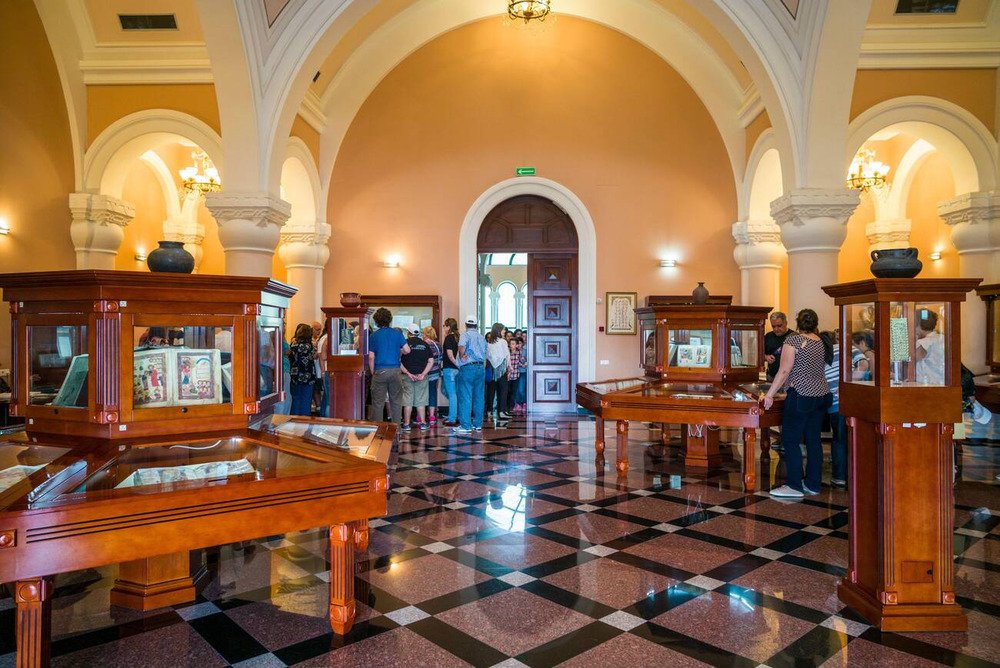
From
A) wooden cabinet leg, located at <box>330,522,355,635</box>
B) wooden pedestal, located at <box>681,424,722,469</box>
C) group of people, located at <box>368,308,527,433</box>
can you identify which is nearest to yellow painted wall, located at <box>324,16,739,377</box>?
group of people, located at <box>368,308,527,433</box>

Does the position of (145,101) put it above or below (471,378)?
above

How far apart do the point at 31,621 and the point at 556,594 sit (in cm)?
228

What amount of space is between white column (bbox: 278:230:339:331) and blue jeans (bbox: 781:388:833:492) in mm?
7872

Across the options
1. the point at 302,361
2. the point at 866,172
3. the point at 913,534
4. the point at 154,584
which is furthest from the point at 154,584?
the point at 866,172

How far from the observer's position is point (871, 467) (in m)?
3.39

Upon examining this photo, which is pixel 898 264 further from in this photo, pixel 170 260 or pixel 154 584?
pixel 154 584

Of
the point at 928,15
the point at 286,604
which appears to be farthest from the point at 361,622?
the point at 928,15

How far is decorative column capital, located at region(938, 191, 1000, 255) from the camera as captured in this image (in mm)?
8633

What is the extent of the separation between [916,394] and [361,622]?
113 inches

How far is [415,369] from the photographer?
8.82 metres

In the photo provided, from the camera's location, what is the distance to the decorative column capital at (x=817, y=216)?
7.92 meters

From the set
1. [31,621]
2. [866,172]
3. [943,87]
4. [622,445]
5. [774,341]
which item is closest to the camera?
[31,621]

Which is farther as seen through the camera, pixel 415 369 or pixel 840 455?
pixel 415 369

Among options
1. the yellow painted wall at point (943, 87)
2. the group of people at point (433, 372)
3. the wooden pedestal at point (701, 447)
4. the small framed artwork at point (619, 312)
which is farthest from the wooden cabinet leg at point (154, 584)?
the yellow painted wall at point (943, 87)
